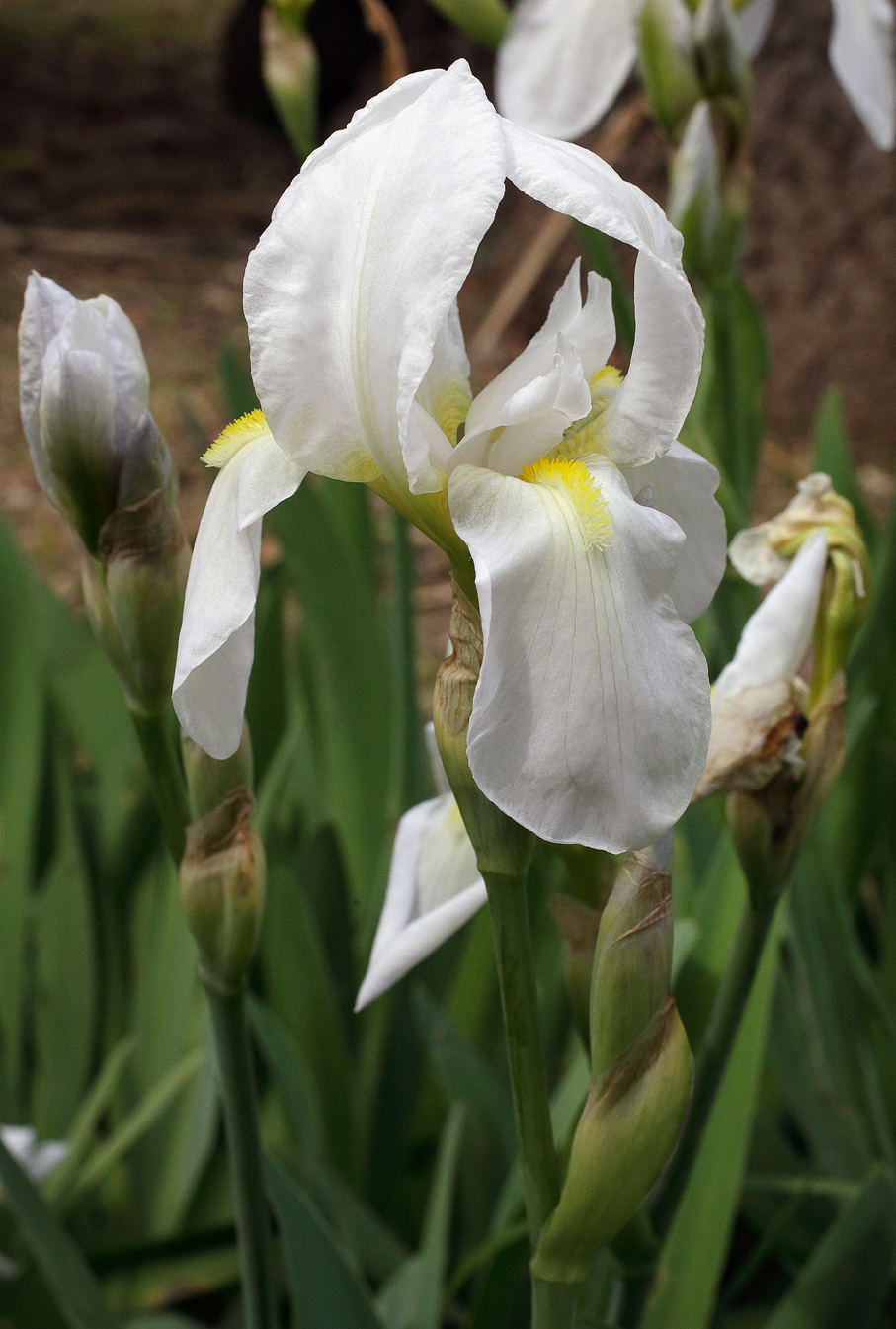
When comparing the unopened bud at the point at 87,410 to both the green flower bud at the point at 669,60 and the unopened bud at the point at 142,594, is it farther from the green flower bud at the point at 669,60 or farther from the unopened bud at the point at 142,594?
the green flower bud at the point at 669,60

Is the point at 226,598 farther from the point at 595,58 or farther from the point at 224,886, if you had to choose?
the point at 595,58

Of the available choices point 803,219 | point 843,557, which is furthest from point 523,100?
point 803,219

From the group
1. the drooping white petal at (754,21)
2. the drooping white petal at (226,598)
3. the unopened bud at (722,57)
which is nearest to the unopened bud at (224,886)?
the drooping white petal at (226,598)

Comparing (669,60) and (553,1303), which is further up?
(669,60)

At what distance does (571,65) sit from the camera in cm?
118

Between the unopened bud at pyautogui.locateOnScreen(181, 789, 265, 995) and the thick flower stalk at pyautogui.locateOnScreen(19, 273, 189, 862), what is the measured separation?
0.04 metres

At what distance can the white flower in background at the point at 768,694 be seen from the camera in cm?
60

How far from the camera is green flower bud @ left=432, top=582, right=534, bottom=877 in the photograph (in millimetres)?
450

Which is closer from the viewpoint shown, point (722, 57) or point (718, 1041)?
point (718, 1041)

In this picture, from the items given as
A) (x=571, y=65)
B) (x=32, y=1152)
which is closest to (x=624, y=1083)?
(x=32, y=1152)

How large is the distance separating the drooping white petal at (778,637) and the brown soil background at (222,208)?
89cm

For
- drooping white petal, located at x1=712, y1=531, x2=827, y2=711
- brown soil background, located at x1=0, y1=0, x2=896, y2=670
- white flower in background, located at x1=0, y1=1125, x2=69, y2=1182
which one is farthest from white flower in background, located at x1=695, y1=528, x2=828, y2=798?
brown soil background, located at x1=0, y1=0, x2=896, y2=670

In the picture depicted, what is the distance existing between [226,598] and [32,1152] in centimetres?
77

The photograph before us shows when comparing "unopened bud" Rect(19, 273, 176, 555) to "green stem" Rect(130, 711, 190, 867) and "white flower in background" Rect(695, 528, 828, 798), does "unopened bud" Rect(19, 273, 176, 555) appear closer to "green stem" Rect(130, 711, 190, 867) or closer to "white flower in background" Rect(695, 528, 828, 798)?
"green stem" Rect(130, 711, 190, 867)
